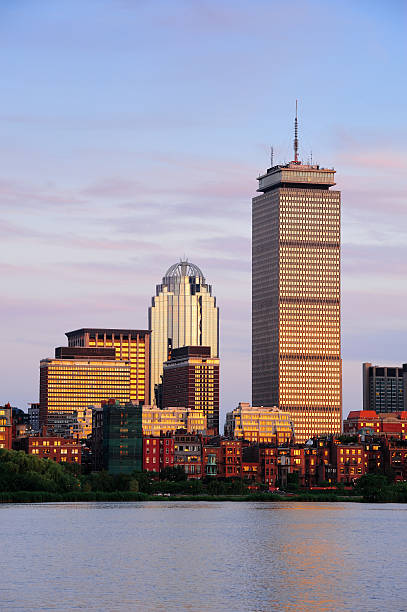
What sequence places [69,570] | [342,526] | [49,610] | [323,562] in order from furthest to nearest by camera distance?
[342,526]
[323,562]
[69,570]
[49,610]

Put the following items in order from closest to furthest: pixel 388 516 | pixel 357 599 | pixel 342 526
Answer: pixel 357 599, pixel 342 526, pixel 388 516

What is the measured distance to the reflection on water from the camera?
8625 cm

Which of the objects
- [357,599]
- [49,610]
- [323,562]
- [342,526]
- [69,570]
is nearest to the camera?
[49,610]

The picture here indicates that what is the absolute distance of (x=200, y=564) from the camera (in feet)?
362

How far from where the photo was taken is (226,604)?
84438mm

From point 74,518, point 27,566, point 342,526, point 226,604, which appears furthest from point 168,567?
point 74,518

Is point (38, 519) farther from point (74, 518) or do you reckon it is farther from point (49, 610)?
point (49, 610)

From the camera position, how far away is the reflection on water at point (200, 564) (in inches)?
3396

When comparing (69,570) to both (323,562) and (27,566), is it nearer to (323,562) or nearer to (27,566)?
(27,566)

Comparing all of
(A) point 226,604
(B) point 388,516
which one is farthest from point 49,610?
(B) point 388,516

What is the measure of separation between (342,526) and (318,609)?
82324mm

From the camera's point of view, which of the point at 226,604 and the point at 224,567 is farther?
the point at 224,567

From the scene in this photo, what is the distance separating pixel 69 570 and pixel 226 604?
932 inches

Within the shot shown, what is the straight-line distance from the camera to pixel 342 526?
537ft
